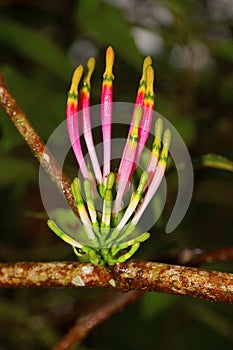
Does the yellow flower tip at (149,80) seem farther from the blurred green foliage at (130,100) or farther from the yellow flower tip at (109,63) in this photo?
the blurred green foliage at (130,100)

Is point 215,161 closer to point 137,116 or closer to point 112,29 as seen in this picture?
point 137,116

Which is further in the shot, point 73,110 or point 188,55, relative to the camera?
point 188,55

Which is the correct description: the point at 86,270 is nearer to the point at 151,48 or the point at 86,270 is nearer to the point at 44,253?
the point at 44,253

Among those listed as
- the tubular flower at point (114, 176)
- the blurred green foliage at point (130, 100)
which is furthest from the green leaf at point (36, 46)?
the tubular flower at point (114, 176)

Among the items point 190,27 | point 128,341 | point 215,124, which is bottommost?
point 128,341

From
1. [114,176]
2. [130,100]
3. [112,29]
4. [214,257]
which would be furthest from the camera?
[130,100]

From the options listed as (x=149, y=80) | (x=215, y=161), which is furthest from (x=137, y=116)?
(x=215, y=161)

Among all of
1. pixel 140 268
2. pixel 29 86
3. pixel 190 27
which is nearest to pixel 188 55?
pixel 190 27
